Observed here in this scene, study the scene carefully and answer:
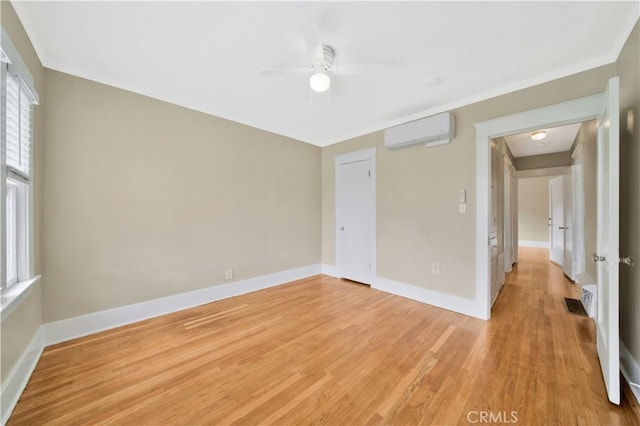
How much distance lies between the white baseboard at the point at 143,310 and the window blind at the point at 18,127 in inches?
53.7

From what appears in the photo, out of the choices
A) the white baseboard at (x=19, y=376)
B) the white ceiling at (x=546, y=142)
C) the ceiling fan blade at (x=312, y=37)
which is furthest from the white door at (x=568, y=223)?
the white baseboard at (x=19, y=376)

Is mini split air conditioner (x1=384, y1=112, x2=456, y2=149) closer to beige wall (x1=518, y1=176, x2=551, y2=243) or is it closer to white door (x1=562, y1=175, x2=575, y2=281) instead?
white door (x1=562, y1=175, x2=575, y2=281)

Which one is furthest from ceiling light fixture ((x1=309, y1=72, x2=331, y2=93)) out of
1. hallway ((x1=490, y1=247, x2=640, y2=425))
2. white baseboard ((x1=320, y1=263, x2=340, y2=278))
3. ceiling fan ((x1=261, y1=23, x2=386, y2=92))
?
white baseboard ((x1=320, y1=263, x2=340, y2=278))

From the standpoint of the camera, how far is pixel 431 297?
9.68 feet

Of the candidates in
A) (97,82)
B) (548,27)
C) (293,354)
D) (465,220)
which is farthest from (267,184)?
(548,27)

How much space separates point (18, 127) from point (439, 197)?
385 centimetres

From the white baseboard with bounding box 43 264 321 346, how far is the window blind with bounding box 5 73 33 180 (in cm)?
136

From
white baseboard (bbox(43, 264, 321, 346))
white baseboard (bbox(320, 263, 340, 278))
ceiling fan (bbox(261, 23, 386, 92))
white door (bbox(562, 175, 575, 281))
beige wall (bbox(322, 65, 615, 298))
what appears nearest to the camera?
ceiling fan (bbox(261, 23, 386, 92))

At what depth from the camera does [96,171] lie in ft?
7.41

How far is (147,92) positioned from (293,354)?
3.08 m

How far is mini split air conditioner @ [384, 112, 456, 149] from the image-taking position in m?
2.72

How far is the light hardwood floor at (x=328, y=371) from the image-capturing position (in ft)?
4.46

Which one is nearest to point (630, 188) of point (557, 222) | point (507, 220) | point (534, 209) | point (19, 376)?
point (507, 220)

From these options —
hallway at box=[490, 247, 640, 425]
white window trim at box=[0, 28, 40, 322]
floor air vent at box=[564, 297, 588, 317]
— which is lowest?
hallway at box=[490, 247, 640, 425]
